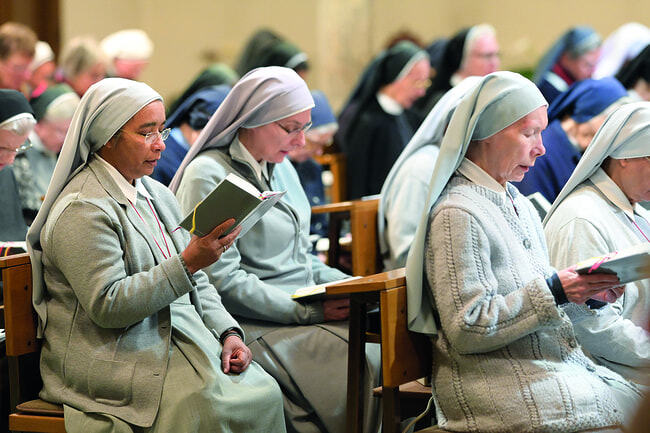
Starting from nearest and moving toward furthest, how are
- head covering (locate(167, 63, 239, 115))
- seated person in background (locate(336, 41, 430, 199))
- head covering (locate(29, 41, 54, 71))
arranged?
head covering (locate(167, 63, 239, 115)), seated person in background (locate(336, 41, 430, 199)), head covering (locate(29, 41, 54, 71))

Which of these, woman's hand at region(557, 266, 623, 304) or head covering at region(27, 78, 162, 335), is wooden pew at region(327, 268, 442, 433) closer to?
woman's hand at region(557, 266, 623, 304)

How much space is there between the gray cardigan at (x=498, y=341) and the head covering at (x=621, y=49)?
545 cm

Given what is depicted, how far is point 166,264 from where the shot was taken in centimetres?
317

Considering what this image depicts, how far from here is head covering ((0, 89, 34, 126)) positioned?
13.4 feet

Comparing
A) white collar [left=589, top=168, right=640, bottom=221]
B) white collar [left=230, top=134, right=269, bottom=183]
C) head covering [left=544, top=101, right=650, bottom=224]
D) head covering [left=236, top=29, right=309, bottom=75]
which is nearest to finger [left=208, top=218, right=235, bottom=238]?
white collar [left=230, top=134, right=269, bottom=183]

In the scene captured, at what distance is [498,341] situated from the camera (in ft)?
9.81

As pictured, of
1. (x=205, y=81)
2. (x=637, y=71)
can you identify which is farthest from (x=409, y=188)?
(x=637, y=71)

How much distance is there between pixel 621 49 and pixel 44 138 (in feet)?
17.5

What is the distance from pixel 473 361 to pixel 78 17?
8.97 m

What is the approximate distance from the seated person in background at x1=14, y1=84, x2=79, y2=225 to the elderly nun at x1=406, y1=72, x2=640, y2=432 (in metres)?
3.06

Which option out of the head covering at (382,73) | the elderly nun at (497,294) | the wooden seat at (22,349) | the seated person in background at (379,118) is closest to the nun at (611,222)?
the elderly nun at (497,294)

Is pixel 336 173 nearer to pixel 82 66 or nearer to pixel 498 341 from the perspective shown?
pixel 82 66

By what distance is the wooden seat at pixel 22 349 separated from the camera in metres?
3.20

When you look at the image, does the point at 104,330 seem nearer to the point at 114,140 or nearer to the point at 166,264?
the point at 166,264
